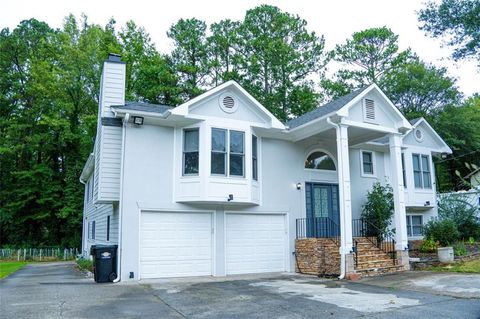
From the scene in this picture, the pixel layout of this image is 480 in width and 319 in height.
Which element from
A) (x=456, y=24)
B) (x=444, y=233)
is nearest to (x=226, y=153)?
(x=444, y=233)

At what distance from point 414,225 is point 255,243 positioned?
892 cm

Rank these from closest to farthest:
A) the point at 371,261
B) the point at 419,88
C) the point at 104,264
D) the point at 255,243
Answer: the point at 104,264
the point at 371,261
the point at 255,243
the point at 419,88

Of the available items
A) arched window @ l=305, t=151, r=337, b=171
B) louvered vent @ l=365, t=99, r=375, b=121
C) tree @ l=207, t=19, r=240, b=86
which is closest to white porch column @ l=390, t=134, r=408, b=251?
louvered vent @ l=365, t=99, r=375, b=121

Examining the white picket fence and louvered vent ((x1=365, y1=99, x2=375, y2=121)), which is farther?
the white picket fence

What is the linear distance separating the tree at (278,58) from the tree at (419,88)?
5815mm

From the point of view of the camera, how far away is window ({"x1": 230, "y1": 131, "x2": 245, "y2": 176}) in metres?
11.8

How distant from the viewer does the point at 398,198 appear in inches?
499

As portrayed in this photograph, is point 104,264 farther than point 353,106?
No

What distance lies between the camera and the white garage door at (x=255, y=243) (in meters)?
12.1

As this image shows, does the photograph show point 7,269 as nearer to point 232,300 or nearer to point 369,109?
point 232,300

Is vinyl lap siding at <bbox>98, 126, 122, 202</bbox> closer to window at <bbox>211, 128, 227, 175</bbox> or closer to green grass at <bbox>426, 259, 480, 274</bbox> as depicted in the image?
window at <bbox>211, 128, 227, 175</bbox>

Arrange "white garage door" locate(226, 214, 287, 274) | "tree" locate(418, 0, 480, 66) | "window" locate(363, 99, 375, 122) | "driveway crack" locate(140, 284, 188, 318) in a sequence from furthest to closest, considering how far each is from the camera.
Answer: "tree" locate(418, 0, 480, 66) → "window" locate(363, 99, 375, 122) → "white garage door" locate(226, 214, 287, 274) → "driveway crack" locate(140, 284, 188, 318)

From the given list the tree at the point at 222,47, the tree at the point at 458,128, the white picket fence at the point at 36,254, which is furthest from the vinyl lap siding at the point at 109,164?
the tree at the point at 458,128

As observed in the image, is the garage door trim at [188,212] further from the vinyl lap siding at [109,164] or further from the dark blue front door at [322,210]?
the dark blue front door at [322,210]
